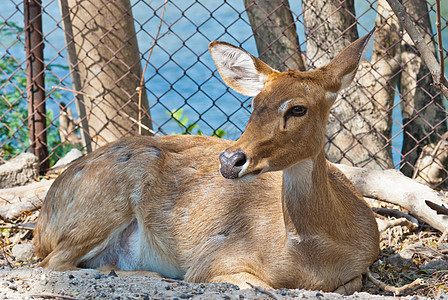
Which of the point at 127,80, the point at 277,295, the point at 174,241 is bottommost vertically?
the point at 277,295

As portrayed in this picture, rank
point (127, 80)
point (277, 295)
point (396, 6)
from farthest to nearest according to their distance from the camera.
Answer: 1. point (127, 80)
2. point (396, 6)
3. point (277, 295)

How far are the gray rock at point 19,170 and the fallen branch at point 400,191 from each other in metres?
3.10

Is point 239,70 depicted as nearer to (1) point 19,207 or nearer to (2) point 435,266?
(2) point 435,266

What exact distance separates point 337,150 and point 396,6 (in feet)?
8.96

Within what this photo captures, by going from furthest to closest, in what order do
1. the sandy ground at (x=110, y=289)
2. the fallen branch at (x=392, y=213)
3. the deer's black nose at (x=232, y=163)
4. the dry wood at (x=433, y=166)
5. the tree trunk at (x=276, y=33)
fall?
the tree trunk at (x=276, y=33), the dry wood at (x=433, y=166), the fallen branch at (x=392, y=213), the sandy ground at (x=110, y=289), the deer's black nose at (x=232, y=163)

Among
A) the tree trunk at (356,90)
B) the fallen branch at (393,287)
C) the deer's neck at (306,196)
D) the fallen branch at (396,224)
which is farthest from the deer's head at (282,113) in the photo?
the tree trunk at (356,90)

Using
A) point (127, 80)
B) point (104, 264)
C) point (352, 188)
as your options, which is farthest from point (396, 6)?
point (127, 80)

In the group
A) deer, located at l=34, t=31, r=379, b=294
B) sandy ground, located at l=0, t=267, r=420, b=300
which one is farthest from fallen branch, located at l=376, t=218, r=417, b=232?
sandy ground, located at l=0, t=267, r=420, b=300

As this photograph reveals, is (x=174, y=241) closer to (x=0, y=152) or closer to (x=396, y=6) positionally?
(x=396, y=6)

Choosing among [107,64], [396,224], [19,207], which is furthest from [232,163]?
[107,64]

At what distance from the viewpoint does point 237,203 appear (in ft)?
14.0

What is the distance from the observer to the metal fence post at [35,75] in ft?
20.2

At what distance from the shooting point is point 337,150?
20.6 feet

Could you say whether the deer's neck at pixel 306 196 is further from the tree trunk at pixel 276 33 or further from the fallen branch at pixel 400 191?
the tree trunk at pixel 276 33
